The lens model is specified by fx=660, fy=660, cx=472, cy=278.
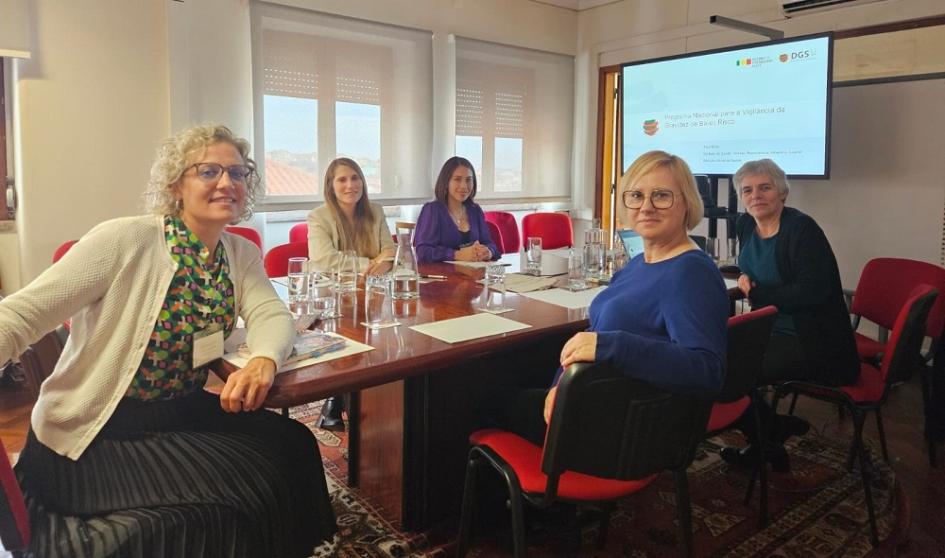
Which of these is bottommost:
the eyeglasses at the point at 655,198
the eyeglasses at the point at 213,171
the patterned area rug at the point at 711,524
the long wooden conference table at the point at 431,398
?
the patterned area rug at the point at 711,524

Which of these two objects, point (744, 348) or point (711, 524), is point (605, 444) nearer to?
point (744, 348)

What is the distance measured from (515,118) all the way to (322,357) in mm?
4440

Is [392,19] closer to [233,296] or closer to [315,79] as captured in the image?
[315,79]

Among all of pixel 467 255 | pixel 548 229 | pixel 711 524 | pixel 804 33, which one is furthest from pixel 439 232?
pixel 804 33

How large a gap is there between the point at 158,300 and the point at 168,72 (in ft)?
9.50

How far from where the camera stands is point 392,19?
4785mm

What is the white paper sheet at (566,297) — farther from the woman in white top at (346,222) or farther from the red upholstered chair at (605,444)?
the woman in white top at (346,222)

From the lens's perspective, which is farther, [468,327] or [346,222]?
[346,222]

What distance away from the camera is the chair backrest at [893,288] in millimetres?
2797

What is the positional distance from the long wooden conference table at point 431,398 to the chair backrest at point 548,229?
2198 millimetres

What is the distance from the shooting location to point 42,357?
4.84 feet

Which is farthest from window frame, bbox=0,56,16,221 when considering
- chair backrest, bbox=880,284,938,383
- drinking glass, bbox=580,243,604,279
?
chair backrest, bbox=880,284,938,383

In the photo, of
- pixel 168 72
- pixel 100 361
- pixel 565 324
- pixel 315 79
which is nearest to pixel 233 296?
pixel 100 361

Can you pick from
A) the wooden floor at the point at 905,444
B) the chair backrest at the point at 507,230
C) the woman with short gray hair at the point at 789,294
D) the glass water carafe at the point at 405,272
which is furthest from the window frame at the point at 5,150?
the woman with short gray hair at the point at 789,294
